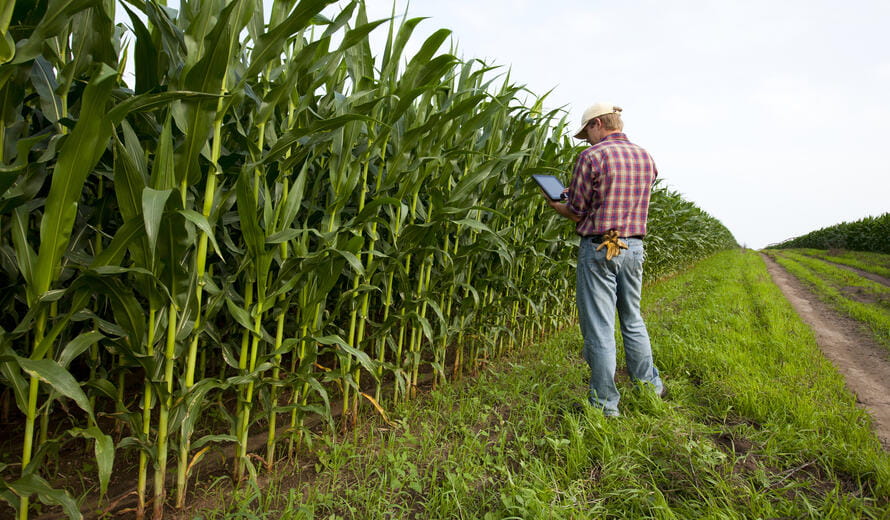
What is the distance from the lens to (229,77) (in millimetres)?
1578

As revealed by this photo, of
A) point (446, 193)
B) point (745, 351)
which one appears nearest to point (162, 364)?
point (446, 193)

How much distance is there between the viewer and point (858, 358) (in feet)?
14.0

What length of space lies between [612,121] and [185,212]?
8.26ft

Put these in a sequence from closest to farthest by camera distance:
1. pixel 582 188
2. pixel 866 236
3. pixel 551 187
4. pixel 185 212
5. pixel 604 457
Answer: pixel 185 212 < pixel 604 457 < pixel 582 188 < pixel 551 187 < pixel 866 236

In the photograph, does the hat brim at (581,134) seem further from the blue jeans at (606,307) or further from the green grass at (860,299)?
the green grass at (860,299)

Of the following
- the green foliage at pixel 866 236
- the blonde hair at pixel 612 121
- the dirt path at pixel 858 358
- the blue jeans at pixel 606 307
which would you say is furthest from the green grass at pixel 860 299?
the green foliage at pixel 866 236

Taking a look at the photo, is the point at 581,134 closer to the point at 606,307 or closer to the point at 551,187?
the point at 551,187

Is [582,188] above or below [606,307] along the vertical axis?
above

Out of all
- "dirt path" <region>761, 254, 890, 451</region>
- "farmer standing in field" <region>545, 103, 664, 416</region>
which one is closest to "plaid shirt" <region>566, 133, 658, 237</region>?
"farmer standing in field" <region>545, 103, 664, 416</region>

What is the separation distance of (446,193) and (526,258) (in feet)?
4.34

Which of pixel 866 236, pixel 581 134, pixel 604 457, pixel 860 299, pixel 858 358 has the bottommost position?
pixel 604 457

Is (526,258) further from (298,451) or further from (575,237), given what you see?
(298,451)

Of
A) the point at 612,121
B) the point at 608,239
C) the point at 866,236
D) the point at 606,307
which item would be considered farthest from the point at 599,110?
the point at 866,236

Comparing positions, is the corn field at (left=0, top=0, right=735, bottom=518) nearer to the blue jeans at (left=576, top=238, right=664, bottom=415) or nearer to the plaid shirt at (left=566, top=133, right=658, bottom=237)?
the plaid shirt at (left=566, top=133, right=658, bottom=237)
